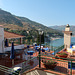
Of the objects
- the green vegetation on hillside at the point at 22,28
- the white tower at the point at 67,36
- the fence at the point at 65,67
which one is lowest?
the fence at the point at 65,67

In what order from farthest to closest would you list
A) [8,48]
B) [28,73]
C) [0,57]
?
[8,48], [0,57], [28,73]

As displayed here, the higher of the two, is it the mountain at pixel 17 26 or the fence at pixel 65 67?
the mountain at pixel 17 26

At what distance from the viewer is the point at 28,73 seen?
5.12 m

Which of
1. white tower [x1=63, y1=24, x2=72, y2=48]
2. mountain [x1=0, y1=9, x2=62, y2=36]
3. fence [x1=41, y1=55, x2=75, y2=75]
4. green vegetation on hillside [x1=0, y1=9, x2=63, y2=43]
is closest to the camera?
fence [x1=41, y1=55, x2=75, y2=75]

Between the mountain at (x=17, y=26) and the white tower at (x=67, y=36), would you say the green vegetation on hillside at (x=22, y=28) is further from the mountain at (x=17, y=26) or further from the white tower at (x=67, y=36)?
the white tower at (x=67, y=36)

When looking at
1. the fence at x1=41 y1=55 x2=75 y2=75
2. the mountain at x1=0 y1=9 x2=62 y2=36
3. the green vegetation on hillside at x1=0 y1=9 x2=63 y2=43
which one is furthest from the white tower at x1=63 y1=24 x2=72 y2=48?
the mountain at x1=0 y1=9 x2=62 y2=36

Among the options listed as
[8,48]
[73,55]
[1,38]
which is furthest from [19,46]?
[73,55]

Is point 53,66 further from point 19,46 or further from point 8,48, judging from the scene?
point 19,46

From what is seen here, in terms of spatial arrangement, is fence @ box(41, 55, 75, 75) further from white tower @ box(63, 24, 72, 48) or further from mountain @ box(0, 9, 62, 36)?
mountain @ box(0, 9, 62, 36)

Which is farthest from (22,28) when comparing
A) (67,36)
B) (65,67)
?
(65,67)

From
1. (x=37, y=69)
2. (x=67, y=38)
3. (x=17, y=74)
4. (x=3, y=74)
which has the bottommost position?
(x=3, y=74)

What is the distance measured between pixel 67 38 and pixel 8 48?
7479mm

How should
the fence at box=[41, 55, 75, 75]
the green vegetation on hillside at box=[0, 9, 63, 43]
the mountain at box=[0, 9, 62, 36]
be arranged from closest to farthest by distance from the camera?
the fence at box=[41, 55, 75, 75], the green vegetation on hillside at box=[0, 9, 63, 43], the mountain at box=[0, 9, 62, 36]

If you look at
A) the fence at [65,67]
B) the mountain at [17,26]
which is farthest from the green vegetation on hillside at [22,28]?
the fence at [65,67]
